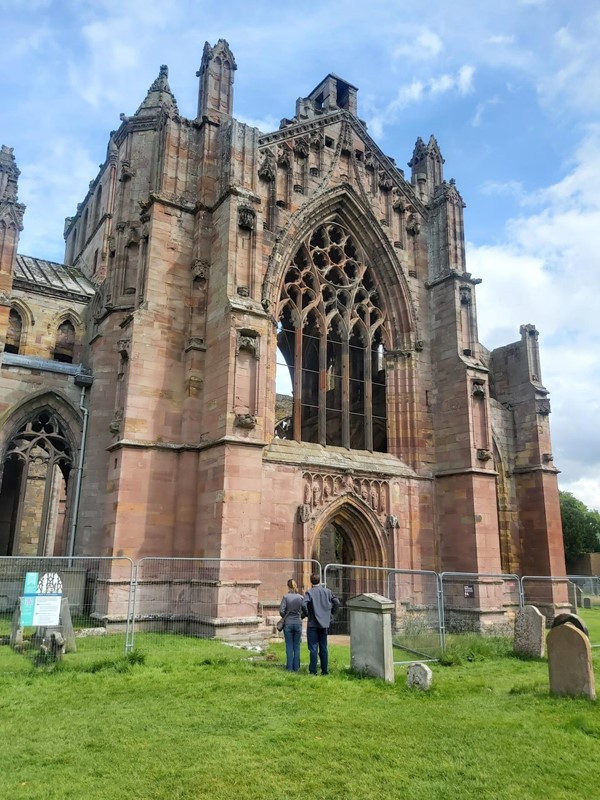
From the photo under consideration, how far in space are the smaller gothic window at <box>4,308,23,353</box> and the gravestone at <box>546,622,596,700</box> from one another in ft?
72.9

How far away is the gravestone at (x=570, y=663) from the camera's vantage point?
8.18 m

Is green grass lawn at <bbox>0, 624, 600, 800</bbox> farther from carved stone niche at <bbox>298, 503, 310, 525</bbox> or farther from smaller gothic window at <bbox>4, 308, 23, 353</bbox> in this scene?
smaller gothic window at <bbox>4, 308, 23, 353</bbox>

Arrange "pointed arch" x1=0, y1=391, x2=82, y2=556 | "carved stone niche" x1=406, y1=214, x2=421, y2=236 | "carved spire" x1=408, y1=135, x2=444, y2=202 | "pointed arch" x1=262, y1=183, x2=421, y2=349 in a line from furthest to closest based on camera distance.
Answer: "carved spire" x1=408, y1=135, x2=444, y2=202
"carved stone niche" x1=406, y1=214, x2=421, y2=236
"pointed arch" x1=262, y1=183, x2=421, y2=349
"pointed arch" x1=0, y1=391, x2=82, y2=556

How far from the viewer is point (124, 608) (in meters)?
14.6

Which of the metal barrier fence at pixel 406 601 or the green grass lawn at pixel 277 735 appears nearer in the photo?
the green grass lawn at pixel 277 735

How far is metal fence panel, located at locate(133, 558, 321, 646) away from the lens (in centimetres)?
1415

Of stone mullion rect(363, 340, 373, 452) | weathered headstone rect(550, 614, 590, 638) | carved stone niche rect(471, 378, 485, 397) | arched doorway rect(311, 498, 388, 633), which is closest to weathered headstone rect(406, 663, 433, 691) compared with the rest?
weathered headstone rect(550, 614, 590, 638)

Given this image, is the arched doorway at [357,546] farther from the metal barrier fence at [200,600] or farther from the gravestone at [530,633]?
the gravestone at [530,633]

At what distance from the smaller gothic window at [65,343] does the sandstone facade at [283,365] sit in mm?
123

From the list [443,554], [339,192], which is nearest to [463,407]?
[443,554]

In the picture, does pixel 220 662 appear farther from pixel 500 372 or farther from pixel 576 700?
pixel 500 372

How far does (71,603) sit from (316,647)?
7.65 metres

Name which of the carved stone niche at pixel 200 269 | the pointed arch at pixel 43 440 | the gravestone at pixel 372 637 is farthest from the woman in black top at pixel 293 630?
the carved stone niche at pixel 200 269

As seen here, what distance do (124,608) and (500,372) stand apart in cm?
1732
